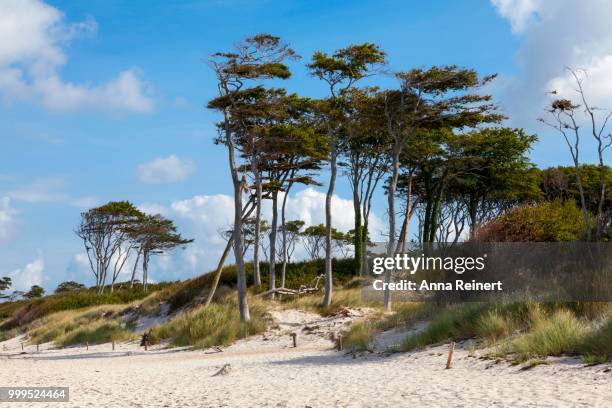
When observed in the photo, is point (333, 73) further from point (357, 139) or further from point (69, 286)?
point (69, 286)

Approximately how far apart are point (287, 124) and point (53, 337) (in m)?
14.4

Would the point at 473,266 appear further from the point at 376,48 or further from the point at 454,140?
Answer: the point at 454,140

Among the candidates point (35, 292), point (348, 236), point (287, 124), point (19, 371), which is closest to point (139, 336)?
point (19, 371)

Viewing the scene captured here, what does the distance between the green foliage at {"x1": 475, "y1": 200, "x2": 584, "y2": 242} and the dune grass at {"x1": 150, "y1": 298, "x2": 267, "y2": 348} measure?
8418mm

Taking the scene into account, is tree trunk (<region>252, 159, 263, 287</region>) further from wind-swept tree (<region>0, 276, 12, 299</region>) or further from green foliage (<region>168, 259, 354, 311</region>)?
wind-swept tree (<region>0, 276, 12, 299</region>)

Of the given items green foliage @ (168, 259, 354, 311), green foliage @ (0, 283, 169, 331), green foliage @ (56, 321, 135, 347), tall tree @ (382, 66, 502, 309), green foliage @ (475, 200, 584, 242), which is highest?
tall tree @ (382, 66, 502, 309)

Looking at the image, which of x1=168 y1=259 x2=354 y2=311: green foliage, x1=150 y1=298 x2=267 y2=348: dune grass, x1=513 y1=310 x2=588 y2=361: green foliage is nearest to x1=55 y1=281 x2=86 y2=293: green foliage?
x1=168 y1=259 x2=354 y2=311: green foliage

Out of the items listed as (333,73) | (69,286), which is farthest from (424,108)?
(69,286)

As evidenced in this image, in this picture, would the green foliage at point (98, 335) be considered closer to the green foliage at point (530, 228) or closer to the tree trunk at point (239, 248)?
the tree trunk at point (239, 248)

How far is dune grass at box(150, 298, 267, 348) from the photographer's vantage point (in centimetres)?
2239

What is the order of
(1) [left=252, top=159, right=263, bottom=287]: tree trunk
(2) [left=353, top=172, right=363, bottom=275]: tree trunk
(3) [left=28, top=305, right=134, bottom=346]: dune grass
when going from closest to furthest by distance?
(3) [left=28, top=305, right=134, bottom=346]: dune grass, (1) [left=252, top=159, right=263, bottom=287]: tree trunk, (2) [left=353, top=172, right=363, bottom=275]: tree trunk

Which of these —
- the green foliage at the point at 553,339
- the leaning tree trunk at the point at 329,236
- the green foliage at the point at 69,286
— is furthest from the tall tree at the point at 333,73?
the green foliage at the point at 69,286

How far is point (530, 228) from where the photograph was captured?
2095 cm

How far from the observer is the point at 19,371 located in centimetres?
1839
